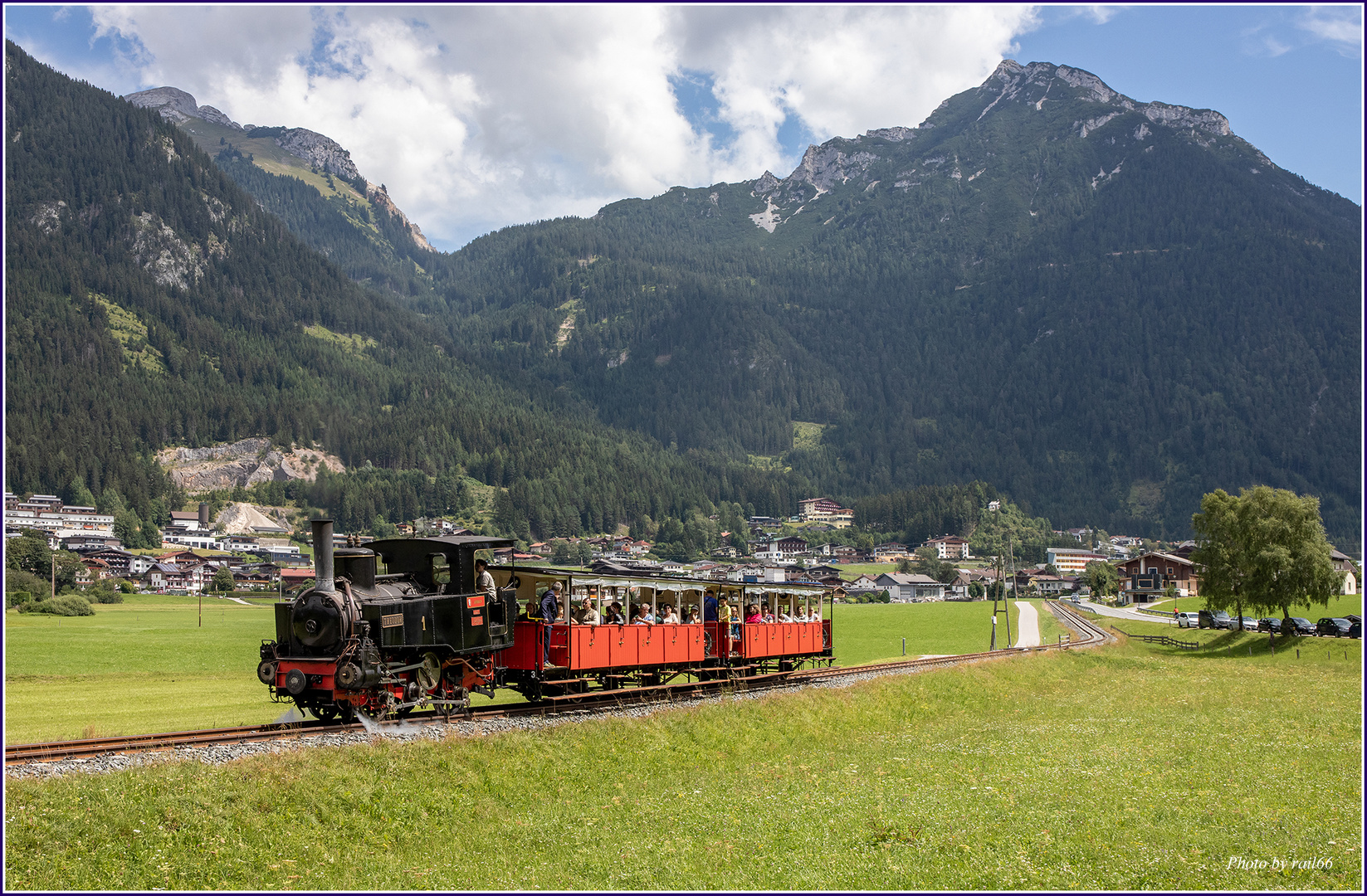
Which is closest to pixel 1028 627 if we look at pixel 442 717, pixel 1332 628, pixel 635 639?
pixel 1332 628

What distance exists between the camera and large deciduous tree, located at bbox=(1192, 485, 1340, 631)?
204ft

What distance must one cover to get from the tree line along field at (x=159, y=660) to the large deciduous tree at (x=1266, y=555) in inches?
697

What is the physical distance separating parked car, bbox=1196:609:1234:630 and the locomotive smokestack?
76.3 metres

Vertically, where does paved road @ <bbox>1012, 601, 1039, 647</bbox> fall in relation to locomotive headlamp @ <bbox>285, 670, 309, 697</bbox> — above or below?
below

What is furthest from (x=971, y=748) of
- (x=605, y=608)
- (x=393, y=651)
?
(x=393, y=651)

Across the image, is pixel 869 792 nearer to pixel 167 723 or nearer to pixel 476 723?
pixel 476 723

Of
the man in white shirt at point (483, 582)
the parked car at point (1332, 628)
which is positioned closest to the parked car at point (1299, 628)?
the parked car at point (1332, 628)

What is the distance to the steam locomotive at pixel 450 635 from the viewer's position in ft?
70.2

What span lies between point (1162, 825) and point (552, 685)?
16.1 metres

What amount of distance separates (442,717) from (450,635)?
6.42 feet

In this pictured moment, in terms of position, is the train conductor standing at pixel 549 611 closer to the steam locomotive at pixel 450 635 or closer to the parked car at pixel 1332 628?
the steam locomotive at pixel 450 635

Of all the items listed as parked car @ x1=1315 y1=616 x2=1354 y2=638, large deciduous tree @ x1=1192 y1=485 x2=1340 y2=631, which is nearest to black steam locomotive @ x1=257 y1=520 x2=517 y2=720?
large deciduous tree @ x1=1192 y1=485 x2=1340 y2=631

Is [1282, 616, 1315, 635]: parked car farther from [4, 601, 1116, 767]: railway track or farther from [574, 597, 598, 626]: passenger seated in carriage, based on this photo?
[574, 597, 598, 626]: passenger seated in carriage

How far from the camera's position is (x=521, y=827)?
56.6ft
